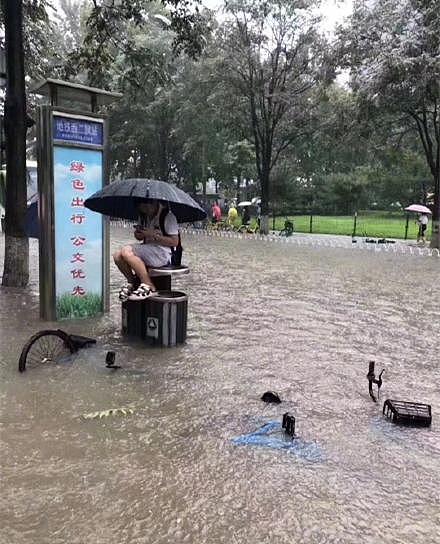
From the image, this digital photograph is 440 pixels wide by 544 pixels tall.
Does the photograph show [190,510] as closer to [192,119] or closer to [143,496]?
[143,496]

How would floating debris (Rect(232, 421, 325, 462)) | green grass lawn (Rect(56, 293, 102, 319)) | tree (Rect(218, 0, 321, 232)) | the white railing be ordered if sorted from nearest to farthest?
floating debris (Rect(232, 421, 325, 462)), green grass lawn (Rect(56, 293, 102, 319)), the white railing, tree (Rect(218, 0, 321, 232))

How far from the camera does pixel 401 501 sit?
3.23m

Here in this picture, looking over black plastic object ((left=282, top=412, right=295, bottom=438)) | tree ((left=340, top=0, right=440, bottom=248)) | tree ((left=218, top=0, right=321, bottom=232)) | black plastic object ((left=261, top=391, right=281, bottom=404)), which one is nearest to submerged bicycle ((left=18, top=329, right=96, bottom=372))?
black plastic object ((left=261, top=391, right=281, bottom=404))

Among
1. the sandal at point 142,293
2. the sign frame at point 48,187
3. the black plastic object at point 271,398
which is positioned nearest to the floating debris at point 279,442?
the black plastic object at point 271,398

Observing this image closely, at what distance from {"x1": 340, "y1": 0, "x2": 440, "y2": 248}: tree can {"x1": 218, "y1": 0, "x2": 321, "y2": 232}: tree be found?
3572 mm

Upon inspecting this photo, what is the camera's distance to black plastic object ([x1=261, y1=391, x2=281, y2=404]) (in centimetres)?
471

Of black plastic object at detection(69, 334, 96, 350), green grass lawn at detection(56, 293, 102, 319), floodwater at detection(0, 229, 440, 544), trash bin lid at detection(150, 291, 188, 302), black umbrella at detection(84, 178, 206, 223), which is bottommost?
floodwater at detection(0, 229, 440, 544)

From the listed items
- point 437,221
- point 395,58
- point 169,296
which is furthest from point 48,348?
point 437,221

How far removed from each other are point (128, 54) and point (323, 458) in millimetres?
11014

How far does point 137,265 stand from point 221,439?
9.16ft

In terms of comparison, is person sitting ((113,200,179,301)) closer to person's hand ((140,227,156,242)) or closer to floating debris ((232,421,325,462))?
person's hand ((140,227,156,242))

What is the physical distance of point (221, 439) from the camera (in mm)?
3986

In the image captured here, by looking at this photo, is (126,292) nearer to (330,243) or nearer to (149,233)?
(149,233)

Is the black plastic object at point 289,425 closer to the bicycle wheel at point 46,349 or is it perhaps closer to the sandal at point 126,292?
the bicycle wheel at point 46,349
